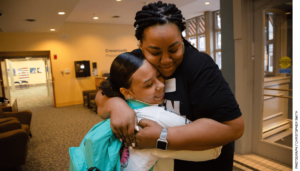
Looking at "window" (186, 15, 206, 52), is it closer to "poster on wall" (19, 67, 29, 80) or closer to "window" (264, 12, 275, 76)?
"window" (264, 12, 275, 76)

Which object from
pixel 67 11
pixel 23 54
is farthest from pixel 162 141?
pixel 23 54

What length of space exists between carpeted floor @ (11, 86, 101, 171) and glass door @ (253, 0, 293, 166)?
3.18m

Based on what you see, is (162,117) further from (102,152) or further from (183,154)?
(102,152)

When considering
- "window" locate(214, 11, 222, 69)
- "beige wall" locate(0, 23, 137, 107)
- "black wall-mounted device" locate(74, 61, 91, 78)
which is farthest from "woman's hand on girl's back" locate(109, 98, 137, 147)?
"window" locate(214, 11, 222, 69)

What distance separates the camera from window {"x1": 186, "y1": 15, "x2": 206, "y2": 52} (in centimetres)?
938

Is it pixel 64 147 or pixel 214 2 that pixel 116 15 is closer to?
pixel 214 2

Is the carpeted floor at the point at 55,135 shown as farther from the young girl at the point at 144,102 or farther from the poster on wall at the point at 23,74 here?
the poster on wall at the point at 23,74

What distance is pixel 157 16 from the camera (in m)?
0.78

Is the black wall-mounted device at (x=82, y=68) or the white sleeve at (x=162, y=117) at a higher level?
the black wall-mounted device at (x=82, y=68)

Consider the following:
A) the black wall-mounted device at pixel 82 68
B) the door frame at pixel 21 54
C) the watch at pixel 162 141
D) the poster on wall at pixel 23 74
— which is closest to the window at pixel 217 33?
the black wall-mounted device at pixel 82 68

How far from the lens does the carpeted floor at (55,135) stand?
3209 mm

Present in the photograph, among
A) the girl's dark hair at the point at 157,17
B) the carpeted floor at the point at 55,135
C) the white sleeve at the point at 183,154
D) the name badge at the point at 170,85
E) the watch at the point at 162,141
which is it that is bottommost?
the carpeted floor at the point at 55,135

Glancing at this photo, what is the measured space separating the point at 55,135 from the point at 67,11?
314 cm

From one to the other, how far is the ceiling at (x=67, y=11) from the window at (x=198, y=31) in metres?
0.56
